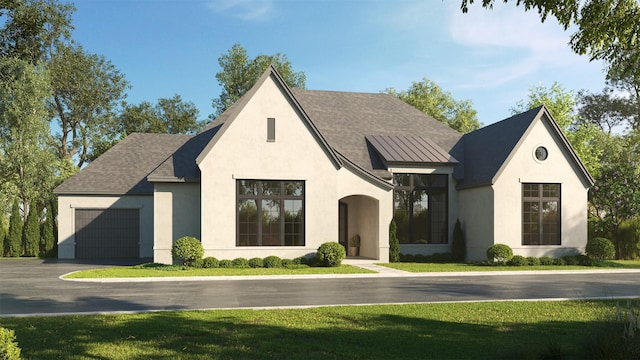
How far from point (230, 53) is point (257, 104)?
103 feet

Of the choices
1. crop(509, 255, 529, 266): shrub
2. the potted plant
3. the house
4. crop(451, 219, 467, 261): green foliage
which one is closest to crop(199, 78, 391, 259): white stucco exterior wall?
the house

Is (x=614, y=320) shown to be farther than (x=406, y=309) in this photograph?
No

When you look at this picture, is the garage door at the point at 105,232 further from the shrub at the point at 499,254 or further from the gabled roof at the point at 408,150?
the shrub at the point at 499,254

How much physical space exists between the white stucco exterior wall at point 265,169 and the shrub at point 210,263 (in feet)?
1.65

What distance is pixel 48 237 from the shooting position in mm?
30750

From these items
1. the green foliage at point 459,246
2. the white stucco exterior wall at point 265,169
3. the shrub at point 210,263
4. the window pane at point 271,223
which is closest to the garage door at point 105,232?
the white stucco exterior wall at point 265,169

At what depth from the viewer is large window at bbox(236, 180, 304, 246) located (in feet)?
76.3

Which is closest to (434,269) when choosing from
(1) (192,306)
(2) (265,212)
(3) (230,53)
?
(2) (265,212)

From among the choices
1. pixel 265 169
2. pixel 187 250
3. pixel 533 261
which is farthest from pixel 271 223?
pixel 533 261

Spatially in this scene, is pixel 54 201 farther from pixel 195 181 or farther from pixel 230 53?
pixel 230 53

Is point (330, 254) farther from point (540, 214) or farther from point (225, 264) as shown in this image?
point (540, 214)

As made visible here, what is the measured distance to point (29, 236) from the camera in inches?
1211

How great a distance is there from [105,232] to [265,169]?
446 inches

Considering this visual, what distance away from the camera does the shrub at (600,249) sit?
25.1 metres
